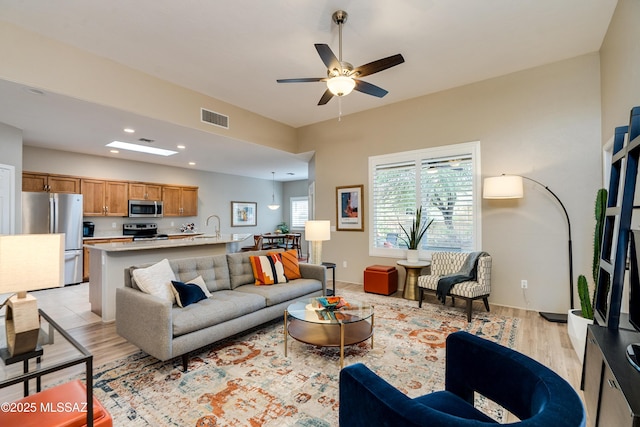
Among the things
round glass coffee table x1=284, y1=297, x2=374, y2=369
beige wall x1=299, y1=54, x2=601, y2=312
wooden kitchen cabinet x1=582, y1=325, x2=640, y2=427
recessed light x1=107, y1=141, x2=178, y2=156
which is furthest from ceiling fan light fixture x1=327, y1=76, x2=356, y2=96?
recessed light x1=107, y1=141, x2=178, y2=156

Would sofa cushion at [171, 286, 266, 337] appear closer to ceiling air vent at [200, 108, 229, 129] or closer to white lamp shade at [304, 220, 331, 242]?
white lamp shade at [304, 220, 331, 242]

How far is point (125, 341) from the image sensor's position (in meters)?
3.06

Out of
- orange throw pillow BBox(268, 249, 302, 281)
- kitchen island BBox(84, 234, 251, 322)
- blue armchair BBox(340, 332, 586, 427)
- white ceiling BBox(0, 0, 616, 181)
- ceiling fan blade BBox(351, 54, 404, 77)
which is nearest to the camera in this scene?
blue armchair BBox(340, 332, 586, 427)

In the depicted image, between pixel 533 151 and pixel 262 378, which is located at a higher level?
pixel 533 151

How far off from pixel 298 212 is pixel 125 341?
792 centimetres

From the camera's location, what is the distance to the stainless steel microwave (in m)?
6.83

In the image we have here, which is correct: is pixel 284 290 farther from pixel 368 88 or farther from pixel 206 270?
pixel 368 88

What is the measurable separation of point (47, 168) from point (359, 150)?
617 cm

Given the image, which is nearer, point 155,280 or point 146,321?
point 146,321

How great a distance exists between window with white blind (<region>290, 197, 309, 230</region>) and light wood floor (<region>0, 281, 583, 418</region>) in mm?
6674

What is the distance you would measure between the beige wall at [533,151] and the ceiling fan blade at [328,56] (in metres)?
2.60

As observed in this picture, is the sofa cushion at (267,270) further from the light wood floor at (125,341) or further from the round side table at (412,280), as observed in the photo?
the round side table at (412,280)

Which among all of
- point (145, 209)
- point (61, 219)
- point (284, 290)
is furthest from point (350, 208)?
point (61, 219)

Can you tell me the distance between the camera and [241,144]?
5.48 metres
